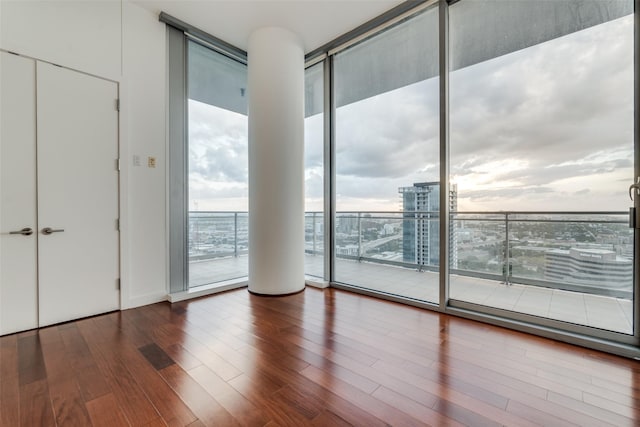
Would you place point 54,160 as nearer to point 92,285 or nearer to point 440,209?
point 92,285

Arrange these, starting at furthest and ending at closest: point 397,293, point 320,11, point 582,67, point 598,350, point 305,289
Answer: point 305,289, point 397,293, point 320,11, point 582,67, point 598,350

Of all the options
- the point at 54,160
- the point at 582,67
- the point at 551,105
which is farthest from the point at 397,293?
the point at 54,160

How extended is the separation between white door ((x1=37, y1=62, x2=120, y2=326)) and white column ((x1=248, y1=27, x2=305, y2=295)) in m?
1.47

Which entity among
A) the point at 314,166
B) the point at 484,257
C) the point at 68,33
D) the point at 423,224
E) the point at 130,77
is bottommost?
the point at 484,257

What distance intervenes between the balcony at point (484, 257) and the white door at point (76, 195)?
94cm

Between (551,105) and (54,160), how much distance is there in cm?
456

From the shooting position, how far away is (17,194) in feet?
7.93

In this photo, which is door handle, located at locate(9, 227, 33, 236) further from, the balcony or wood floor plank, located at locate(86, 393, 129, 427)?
wood floor plank, located at locate(86, 393, 129, 427)

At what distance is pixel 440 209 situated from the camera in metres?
2.96

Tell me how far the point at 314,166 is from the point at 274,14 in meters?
1.90

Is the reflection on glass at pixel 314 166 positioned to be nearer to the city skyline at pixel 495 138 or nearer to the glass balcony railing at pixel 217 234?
the city skyline at pixel 495 138

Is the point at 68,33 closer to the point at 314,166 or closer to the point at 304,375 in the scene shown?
the point at 314,166

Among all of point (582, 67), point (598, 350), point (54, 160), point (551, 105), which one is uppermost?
point (582, 67)

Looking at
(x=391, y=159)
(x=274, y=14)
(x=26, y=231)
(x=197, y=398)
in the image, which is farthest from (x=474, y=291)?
(x=26, y=231)
